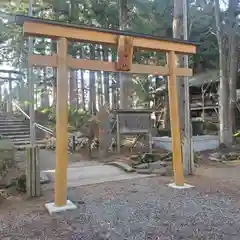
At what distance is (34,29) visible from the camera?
15.6 ft

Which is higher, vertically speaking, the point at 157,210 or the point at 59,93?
the point at 59,93

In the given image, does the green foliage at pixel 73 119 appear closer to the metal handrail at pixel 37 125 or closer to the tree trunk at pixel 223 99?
the metal handrail at pixel 37 125

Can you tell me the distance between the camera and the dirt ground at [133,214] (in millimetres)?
3672

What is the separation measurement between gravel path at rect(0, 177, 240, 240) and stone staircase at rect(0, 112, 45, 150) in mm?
7994

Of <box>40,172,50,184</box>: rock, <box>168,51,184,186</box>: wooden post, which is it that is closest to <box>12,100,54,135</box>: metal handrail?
<box>40,172,50,184</box>: rock

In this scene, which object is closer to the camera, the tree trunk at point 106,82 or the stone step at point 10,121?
the stone step at point 10,121

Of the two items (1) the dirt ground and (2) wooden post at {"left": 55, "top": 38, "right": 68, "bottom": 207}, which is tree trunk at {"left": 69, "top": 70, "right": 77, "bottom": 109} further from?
(2) wooden post at {"left": 55, "top": 38, "right": 68, "bottom": 207}

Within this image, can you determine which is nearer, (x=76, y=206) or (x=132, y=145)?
(x=76, y=206)

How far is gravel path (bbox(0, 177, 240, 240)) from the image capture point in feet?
12.0

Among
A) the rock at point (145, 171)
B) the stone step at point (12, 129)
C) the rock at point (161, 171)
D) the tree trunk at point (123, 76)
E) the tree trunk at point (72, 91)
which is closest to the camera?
the rock at point (161, 171)

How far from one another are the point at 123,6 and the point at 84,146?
710 cm

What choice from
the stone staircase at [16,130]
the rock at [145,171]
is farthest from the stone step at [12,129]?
the rock at [145,171]

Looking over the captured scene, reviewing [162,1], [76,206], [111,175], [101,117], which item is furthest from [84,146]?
[162,1]

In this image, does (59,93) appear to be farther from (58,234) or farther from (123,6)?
(123,6)
